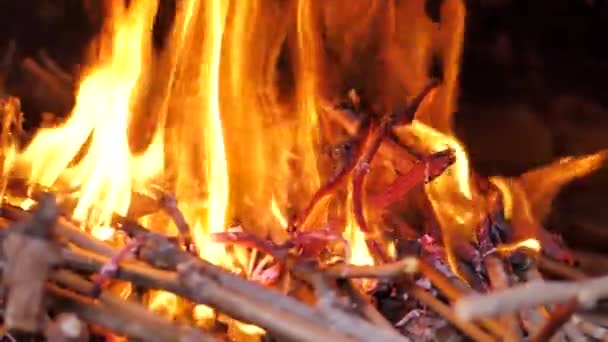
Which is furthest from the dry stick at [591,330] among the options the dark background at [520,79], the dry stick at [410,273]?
the dark background at [520,79]

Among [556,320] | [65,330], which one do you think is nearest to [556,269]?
[556,320]

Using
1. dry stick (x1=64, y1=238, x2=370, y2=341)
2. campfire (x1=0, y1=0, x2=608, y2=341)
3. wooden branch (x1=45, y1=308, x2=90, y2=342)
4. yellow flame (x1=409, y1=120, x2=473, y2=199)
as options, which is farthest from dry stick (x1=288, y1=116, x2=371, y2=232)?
wooden branch (x1=45, y1=308, x2=90, y2=342)

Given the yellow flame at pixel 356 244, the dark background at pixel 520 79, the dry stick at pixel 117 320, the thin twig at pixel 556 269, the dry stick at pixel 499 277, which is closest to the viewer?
the dry stick at pixel 117 320

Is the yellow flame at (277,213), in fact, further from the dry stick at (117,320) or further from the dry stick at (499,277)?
the dry stick at (117,320)

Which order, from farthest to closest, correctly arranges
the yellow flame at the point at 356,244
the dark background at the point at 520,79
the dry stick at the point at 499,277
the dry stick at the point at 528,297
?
the dark background at the point at 520,79 < the yellow flame at the point at 356,244 < the dry stick at the point at 499,277 < the dry stick at the point at 528,297

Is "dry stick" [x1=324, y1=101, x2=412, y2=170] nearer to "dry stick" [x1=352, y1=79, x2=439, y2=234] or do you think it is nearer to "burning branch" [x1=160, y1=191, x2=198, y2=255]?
"dry stick" [x1=352, y1=79, x2=439, y2=234]

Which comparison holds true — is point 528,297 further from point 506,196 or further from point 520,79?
point 520,79
